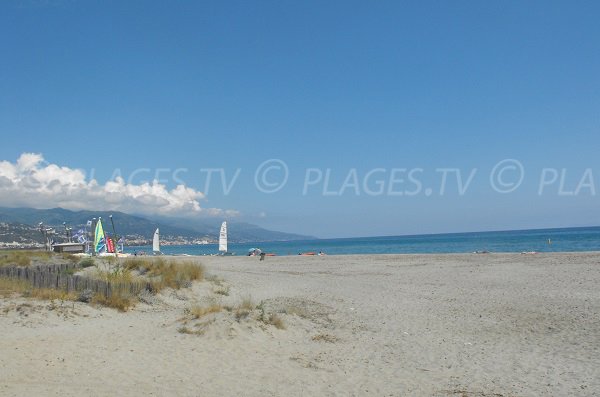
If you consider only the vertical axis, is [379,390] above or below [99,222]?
below

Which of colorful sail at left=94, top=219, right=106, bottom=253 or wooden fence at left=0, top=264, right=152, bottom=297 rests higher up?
colorful sail at left=94, top=219, right=106, bottom=253

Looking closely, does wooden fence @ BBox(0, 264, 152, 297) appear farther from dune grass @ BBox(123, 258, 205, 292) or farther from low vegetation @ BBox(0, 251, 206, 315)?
dune grass @ BBox(123, 258, 205, 292)

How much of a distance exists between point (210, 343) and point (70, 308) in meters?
4.16

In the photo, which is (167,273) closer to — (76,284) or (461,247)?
(76,284)

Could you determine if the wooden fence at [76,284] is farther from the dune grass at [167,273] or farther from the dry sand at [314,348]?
the dune grass at [167,273]

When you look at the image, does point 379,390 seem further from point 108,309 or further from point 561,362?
point 108,309

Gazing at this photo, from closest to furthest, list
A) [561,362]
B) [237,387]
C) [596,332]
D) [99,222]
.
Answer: [237,387] → [561,362] → [596,332] → [99,222]

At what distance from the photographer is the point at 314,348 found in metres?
9.03

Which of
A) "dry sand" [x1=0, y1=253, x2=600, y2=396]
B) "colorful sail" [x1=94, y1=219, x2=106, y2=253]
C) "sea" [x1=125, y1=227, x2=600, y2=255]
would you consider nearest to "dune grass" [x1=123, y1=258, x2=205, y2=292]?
"dry sand" [x1=0, y1=253, x2=600, y2=396]

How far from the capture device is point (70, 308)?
11070 millimetres

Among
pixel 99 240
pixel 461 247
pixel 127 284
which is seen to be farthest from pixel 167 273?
pixel 461 247

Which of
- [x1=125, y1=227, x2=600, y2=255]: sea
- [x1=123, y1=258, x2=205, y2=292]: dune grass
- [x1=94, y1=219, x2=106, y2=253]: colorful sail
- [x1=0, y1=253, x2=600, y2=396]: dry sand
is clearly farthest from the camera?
[x1=125, y1=227, x2=600, y2=255]: sea

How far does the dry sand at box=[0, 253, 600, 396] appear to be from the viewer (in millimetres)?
6691

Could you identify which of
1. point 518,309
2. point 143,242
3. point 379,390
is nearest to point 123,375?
point 379,390
